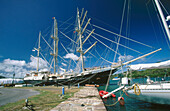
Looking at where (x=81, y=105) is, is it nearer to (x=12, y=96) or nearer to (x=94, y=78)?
(x=12, y=96)

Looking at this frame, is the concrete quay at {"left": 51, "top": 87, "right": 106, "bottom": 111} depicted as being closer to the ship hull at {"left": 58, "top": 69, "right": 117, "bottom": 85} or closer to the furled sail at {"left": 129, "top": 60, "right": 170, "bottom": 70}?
the furled sail at {"left": 129, "top": 60, "right": 170, "bottom": 70}

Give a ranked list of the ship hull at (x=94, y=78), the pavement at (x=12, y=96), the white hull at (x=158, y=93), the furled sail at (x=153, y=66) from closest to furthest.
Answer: the white hull at (x=158, y=93) < the pavement at (x=12, y=96) < the furled sail at (x=153, y=66) < the ship hull at (x=94, y=78)

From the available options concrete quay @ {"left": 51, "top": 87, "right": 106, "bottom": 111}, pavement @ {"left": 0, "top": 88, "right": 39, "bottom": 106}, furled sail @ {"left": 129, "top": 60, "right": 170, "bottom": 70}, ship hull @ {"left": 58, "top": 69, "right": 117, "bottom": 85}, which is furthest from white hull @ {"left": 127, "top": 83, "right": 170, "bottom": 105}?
ship hull @ {"left": 58, "top": 69, "right": 117, "bottom": 85}

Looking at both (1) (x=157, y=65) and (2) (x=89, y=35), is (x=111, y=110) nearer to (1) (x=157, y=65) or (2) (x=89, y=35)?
(1) (x=157, y=65)

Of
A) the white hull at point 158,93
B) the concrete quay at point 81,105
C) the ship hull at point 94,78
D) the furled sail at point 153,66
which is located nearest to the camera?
the concrete quay at point 81,105

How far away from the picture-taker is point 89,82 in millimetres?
28312

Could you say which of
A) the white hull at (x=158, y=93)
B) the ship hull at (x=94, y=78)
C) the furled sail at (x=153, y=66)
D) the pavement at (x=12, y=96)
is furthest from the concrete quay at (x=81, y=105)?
the ship hull at (x=94, y=78)

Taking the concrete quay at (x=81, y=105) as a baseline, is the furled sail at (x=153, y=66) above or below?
above

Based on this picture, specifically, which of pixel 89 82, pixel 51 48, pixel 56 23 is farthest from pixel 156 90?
pixel 56 23

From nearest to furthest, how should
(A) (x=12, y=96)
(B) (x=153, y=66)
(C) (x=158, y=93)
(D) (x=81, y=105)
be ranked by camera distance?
(D) (x=81, y=105), (C) (x=158, y=93), (B) (x=153, y=66), (A) (x=12, y=96)

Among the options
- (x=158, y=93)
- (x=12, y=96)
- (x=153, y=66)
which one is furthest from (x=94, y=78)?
(x=158, y=93)

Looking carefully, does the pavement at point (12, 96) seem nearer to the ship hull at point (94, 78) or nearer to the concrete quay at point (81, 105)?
the concrete quay at point (81, 105)

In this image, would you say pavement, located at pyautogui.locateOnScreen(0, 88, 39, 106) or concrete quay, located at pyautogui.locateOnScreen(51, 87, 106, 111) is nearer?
concrete quay, located at pyautogui.locateOnScreen(51, 87, 106, 111)

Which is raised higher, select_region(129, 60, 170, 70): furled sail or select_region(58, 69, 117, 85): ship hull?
select_region(129, 60, 170, 70): furled sail
